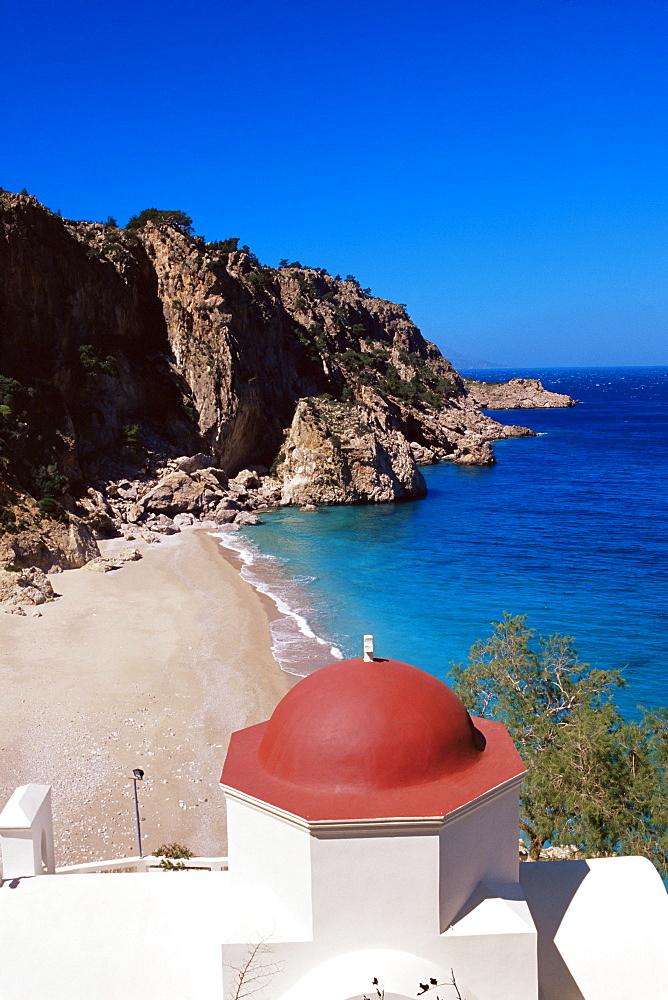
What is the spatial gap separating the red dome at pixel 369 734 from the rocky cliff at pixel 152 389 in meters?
22.2

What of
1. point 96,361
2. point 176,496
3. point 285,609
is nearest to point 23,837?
point 285,609

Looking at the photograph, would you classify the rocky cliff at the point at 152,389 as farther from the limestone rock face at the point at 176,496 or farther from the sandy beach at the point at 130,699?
the sandy beach at the point at 130,699

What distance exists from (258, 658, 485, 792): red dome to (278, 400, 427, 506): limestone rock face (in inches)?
1525

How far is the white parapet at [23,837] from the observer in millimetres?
7270

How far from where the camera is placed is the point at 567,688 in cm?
1191

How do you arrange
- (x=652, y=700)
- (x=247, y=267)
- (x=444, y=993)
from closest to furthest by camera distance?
(x=444, y=993)
(x=652, y=700)
(x=247, y=267)

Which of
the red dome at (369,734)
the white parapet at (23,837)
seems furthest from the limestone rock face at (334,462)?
the red dome at (369,734)

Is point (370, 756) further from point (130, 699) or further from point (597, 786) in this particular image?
point (130, 699)

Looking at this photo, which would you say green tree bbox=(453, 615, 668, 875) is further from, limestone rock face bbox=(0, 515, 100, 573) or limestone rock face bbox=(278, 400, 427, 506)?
limestone rock face bbox=(278, 400, 427, 506)

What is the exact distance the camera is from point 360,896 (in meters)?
5.63

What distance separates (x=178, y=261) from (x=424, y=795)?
43093 millimetres

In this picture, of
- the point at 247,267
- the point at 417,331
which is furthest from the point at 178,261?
the point at 417,331

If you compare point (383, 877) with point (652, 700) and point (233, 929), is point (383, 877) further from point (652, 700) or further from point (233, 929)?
point (652, 700)

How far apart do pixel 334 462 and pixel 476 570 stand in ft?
52.8
